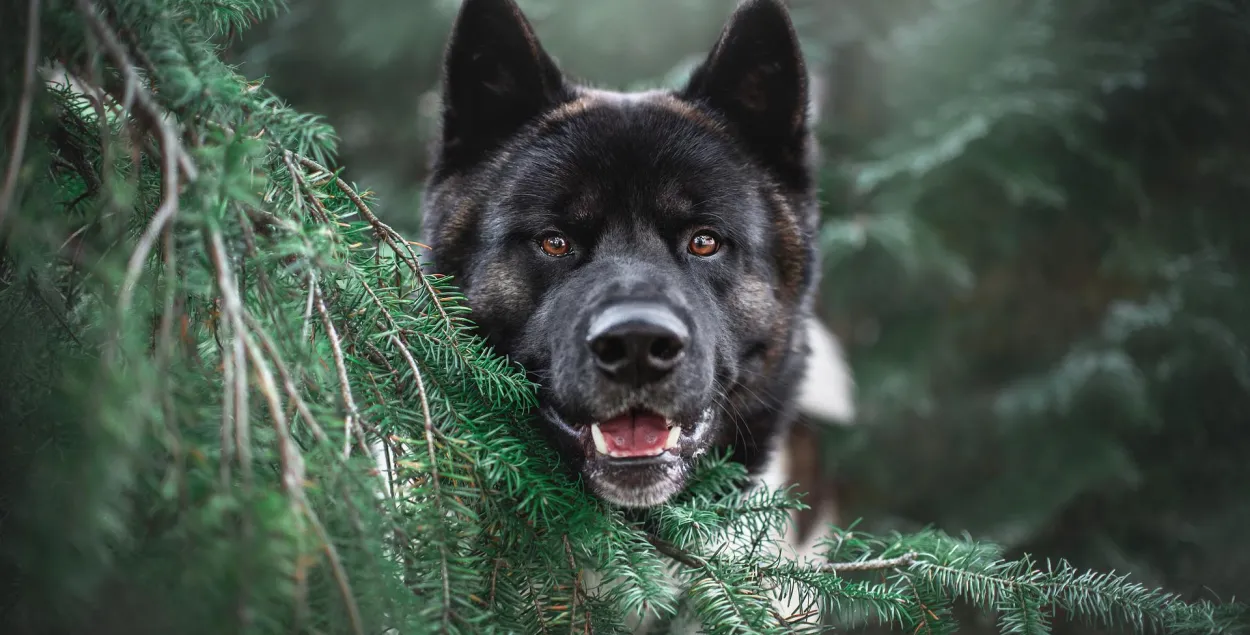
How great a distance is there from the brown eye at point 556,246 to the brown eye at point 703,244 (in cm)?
37

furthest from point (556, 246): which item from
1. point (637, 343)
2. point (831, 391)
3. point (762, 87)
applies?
point (831, 391)

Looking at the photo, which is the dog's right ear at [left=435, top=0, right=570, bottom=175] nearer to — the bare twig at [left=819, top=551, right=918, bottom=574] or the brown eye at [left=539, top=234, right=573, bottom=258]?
the brown eye at [left=539, top=234, right=573, bottom=258]

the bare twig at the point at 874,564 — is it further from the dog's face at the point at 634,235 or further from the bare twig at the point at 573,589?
the bare twig at the point at 573,589

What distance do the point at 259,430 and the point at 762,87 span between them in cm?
201

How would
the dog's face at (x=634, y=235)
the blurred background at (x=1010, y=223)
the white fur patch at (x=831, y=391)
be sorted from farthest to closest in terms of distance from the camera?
the white fur patch at (x=831, y=391)
the blurred background at (x=1010, y=223)
the dog's face at (x=634, y=235)

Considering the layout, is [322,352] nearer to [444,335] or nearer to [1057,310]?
[444,335]

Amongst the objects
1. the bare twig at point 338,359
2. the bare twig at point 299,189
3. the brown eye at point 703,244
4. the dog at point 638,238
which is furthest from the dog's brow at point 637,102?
the bare twig at point 338,359

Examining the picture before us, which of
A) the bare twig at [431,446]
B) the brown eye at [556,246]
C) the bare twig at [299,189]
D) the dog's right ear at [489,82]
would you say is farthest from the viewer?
the dog's right ear at [489,82]

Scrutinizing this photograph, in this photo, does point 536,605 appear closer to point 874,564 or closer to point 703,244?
point 874,564

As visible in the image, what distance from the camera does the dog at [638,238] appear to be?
71.9 inches

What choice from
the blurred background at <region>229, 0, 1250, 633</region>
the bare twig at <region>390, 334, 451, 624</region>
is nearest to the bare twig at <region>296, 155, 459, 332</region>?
the bare twig at <region>390, 334, 451, 624</region>

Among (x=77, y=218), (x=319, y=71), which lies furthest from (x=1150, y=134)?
(x=319, y=71)

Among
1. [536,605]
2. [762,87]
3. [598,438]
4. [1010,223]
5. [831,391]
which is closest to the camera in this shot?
[536,605]

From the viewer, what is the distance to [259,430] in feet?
3.56
